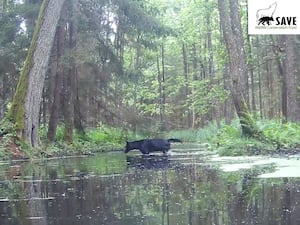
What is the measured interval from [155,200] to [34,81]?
948 cm

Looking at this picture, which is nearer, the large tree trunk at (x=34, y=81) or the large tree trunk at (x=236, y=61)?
the large tree trunk at (x=236, y=61)

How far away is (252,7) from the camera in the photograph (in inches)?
590

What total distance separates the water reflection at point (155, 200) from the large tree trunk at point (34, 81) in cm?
664

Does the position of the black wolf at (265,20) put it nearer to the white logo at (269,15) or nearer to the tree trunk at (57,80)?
the white logo at (269,15)

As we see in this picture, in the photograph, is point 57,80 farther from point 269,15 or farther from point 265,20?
point 269,15

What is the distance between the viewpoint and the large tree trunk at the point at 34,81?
12695 mm

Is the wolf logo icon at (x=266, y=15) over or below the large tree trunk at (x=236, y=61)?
over

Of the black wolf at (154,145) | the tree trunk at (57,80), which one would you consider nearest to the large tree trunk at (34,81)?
the black wolf at (154,145)

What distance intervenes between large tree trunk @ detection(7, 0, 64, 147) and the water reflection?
664 cm

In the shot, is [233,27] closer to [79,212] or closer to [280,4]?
[280,4]

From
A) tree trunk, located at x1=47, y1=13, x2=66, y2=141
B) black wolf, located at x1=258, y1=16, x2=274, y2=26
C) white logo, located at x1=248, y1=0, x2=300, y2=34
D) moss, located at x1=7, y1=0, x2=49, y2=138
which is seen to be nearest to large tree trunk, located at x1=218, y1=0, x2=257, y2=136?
white logo, located at x1=248, y1=0, x2=300, y2=34

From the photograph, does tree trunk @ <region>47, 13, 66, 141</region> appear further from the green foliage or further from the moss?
the green foliage

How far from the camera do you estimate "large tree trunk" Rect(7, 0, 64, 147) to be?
12695 mm

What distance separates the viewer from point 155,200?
4.20 m
